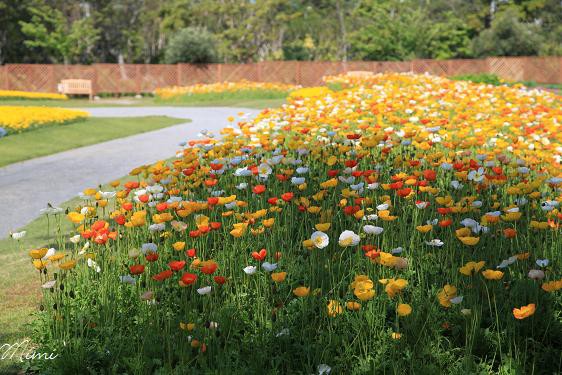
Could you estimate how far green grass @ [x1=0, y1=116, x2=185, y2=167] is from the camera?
36.2 feet

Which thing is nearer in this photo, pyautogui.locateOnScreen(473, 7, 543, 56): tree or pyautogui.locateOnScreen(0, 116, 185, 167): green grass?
pyautogui.locateOnScreen(0, 116, 185, 167): green grass

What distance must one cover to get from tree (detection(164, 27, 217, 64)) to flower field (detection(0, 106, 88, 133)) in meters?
20.4

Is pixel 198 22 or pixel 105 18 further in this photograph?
pixel 198 22

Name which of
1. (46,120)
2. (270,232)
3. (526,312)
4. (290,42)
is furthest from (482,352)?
(290,42)

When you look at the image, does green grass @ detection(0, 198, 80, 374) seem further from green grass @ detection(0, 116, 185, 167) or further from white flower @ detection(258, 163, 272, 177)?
green grass @ detection(0, 116, 185, 167)

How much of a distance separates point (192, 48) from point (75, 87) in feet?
23.9

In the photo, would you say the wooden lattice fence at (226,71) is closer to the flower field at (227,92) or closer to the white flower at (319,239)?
the flower field at (227,92)

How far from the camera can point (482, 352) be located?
Result: 123 inches

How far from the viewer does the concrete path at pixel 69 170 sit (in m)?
7.23

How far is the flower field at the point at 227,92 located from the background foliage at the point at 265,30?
22.6ft

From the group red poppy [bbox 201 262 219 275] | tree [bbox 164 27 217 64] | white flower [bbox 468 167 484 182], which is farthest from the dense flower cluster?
red poppy [bbox 201 262 219 275]

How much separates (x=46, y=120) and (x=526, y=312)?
43.6 feet

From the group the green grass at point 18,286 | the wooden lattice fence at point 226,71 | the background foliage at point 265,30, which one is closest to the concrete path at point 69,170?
the green grass at point 18,286

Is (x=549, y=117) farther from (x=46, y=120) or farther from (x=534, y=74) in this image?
(x=534, y=74)
